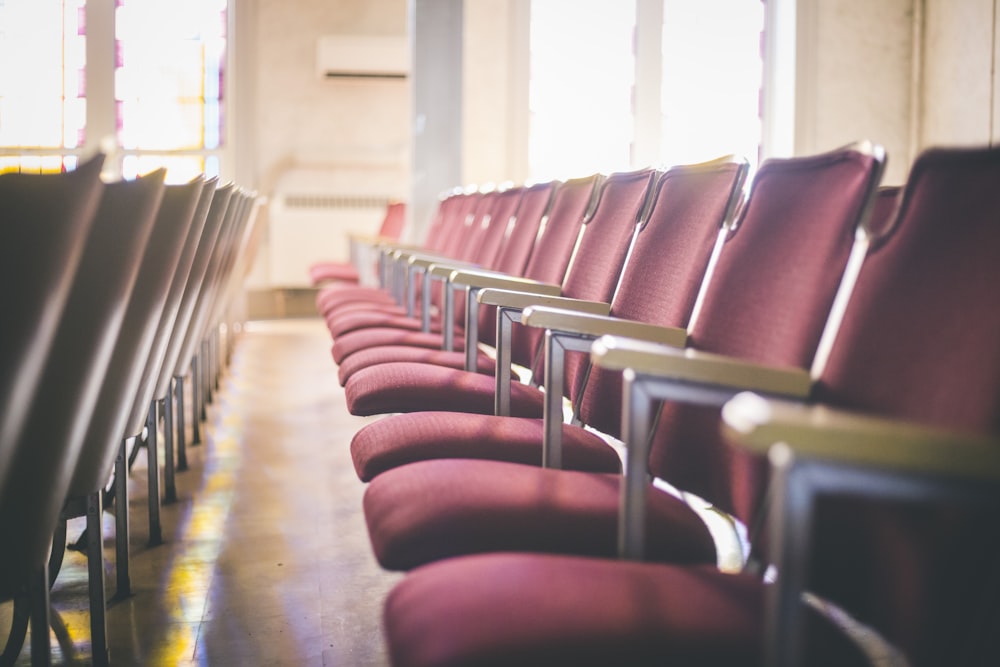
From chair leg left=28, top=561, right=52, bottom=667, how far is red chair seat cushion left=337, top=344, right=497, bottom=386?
3.97 ft

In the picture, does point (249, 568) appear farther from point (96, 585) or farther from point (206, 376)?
point (206, 376)

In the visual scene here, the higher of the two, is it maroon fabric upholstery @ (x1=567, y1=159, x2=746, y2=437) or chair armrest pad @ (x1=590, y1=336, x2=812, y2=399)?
maroon fabric upholstery @ (x1=567, y1=159, x2=746, y2=437)

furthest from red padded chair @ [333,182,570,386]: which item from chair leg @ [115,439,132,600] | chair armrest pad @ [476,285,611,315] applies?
chair leg @ [115,439,132,600]

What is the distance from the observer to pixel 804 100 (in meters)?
5.34

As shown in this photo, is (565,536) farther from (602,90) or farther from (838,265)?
(602,90)

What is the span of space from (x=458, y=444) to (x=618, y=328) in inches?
13.6

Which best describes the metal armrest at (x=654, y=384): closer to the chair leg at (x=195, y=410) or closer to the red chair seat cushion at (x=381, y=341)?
the red chair seat cushion at (x=381, y=341)

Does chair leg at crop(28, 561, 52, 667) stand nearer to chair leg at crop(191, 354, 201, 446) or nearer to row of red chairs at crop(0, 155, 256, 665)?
row of red chairs at crop(0, 155, 256, 665)

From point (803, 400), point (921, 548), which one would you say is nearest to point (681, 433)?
point (803, 400)

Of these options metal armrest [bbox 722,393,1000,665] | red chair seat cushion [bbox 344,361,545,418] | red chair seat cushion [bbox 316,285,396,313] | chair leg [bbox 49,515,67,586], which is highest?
metal armrest [bbox 722,393,1000,665]

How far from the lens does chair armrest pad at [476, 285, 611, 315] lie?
192 cm

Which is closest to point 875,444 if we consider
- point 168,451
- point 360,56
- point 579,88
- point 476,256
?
point 168,451

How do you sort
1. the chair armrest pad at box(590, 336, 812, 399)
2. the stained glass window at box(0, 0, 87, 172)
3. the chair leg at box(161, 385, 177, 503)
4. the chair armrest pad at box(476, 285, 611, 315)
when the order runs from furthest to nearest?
the stained glass window at box(0, 0, 87, 172)
the chair leg at box(161, 385, 177, 503)
the chair armrest pad at box(476, 285, 611, 315)
the chair armrest pad at box(590, 336, 812, 399)

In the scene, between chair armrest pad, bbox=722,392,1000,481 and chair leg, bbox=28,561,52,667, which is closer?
chair armrest pad, bbox=722,392,1000,481
